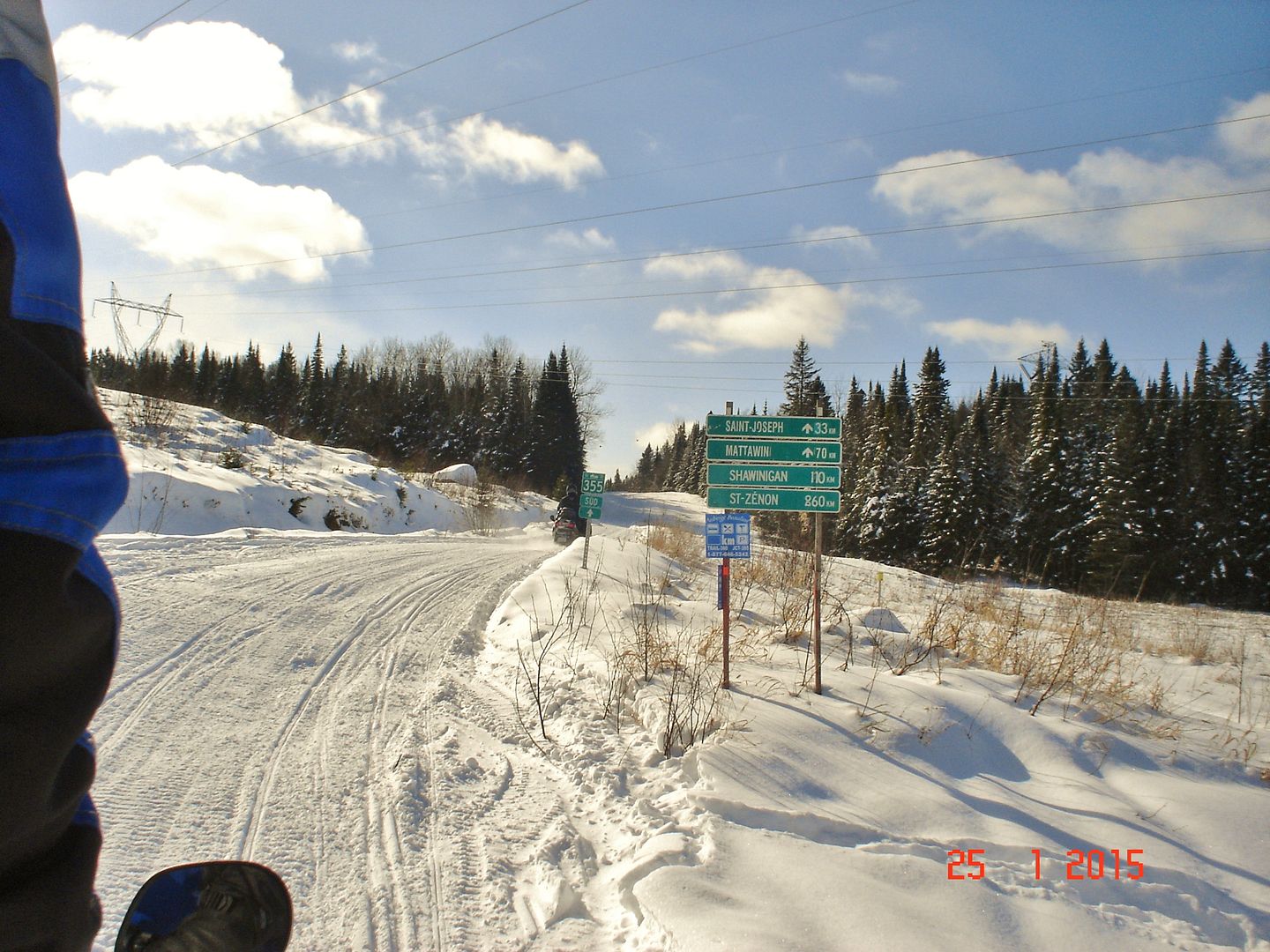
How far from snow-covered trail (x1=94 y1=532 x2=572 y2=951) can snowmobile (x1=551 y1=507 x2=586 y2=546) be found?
59.1 ft

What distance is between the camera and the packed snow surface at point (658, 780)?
3.12 m

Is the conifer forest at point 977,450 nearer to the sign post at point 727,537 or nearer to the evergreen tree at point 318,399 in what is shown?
the evergreen tree at point 318,399

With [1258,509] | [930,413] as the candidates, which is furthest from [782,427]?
[930,413]

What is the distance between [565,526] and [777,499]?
20.8 meters

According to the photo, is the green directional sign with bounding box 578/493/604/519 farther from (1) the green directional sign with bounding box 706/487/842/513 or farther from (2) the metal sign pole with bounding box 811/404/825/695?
(2) the metal sign pole with bounding box 811/404/825/695

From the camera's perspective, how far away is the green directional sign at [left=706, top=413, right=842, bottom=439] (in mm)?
6043

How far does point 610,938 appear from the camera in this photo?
2984 millimetres

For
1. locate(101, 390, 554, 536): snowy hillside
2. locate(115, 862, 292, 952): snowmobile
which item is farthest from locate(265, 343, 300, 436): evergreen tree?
locate(115, 862, 292, 952): snowmobile

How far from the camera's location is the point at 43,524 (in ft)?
2.16

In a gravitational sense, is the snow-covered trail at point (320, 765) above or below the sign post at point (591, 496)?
below

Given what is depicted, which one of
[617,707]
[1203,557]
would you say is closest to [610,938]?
[617,707]

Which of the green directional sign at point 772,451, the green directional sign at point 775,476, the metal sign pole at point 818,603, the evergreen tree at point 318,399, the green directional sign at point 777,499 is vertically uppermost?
the evergreen tree at point 318,399

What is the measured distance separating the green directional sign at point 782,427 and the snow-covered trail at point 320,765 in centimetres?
327
